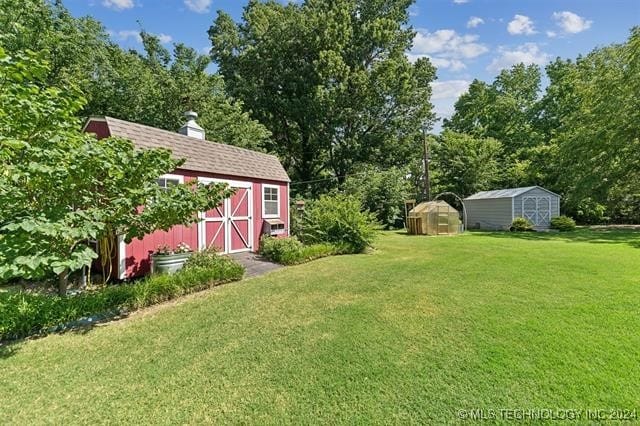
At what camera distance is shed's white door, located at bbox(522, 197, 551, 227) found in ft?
61.7

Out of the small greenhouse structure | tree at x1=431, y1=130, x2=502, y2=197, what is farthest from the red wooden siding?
tree at x1=431, y1=130, x2=502, y2=197

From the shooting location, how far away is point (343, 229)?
10727 millimetres

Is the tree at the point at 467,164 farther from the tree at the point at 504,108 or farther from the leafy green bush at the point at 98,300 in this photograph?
the leafy green bush at the point at 98,300

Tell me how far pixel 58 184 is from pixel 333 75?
19826 mm

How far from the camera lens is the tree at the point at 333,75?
21547mm

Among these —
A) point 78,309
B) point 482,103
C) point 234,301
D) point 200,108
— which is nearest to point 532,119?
point 482,103

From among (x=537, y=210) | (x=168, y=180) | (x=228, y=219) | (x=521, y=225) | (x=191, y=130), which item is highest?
(x=191, y=130)

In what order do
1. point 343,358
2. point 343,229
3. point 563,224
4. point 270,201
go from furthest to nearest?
point 563,224 < point 270,201 < point 343,229 < point 343,358

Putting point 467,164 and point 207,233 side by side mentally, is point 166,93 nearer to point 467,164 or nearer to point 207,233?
point 207,233

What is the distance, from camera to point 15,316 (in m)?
3.95

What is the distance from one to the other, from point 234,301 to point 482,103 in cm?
3340

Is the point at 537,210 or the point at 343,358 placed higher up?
the point at 537,210

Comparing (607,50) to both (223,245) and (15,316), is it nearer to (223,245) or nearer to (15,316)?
(223,245)

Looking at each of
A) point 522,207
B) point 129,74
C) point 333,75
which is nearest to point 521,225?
point 522,207
